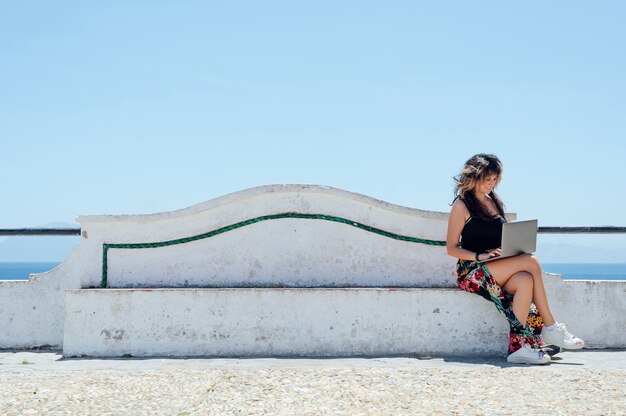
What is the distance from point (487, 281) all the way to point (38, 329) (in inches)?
175

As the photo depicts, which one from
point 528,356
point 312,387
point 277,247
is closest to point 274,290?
point 277,247

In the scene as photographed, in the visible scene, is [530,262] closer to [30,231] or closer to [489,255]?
[489,255]

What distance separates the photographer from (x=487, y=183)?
6918mm

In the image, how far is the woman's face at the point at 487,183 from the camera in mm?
6891

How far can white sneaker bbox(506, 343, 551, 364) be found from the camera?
21.2 feet

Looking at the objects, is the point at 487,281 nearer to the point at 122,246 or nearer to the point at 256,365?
the point at 256,365

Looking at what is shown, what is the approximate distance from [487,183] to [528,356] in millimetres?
1531

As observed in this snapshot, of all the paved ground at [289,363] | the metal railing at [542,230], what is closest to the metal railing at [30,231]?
the metal railing at [542,230]

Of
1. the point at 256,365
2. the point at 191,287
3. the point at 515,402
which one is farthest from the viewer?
the point at 191,287

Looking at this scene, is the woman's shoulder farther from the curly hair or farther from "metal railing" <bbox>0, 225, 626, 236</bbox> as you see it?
"metal railing" <bbox>0, 225, 626, 236</bbox>

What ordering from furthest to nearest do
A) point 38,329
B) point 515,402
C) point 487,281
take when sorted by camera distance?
1. point 38,329
2. point 487,281
3. point 515,402

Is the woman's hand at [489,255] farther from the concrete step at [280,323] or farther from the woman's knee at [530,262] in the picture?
the concrete step at [280,323]

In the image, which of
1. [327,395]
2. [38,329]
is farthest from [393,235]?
[38,329]

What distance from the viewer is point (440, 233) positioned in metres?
7.44
